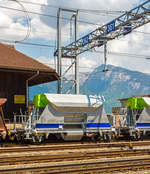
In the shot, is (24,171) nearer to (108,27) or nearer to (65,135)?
(65,135)

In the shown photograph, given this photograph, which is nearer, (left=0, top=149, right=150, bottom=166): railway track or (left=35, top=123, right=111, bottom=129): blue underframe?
(left=0, top=149, right=150, bottom=166): railway track

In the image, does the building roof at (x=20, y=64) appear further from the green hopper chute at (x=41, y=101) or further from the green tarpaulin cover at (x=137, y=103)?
the green tarpaulin cover at (x=137, y=103)

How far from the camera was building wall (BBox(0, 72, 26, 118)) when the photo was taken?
19.8m

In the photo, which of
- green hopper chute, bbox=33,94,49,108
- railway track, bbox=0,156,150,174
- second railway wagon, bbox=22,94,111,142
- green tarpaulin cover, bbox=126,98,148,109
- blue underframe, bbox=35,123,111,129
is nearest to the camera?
railway track, bbox=0,156,150,174

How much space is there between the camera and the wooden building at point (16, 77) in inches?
771

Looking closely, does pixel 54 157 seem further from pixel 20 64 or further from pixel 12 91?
pixel 20 64

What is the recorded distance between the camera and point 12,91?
66.2 ft

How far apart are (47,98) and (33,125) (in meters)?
1.85

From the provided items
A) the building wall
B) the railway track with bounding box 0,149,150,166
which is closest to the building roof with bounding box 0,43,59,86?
the building wall

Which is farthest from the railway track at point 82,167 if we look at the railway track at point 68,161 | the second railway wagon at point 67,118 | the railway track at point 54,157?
the second railway wagon at point 67,118

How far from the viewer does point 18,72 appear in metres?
19.9

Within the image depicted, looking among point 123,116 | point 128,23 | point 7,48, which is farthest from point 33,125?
point 128,23

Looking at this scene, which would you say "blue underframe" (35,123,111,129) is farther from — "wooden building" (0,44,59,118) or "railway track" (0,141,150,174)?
"wooden building" (0,44,59,118)

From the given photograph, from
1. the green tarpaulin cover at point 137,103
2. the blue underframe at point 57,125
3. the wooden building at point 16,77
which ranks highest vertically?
the wooden building at point 16,77
